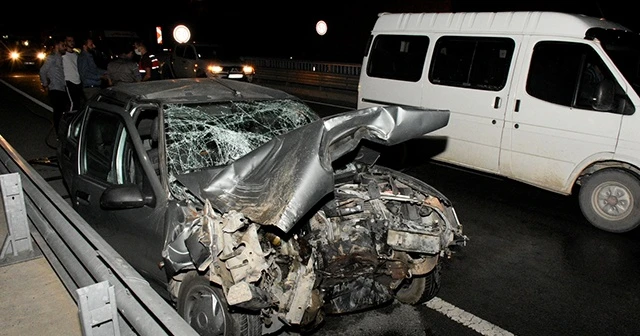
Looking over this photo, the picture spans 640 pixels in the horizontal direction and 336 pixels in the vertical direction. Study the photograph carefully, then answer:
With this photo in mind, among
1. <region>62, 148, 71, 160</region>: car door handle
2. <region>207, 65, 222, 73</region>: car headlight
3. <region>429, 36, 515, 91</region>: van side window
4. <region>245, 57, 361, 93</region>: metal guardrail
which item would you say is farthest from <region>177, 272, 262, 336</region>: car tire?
<region>207, 65, 222, 73</region>: car headlight

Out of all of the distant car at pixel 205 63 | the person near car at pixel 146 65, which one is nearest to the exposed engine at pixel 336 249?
the person near car at pixel 146 65

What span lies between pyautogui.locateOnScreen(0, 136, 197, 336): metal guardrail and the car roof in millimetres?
1075

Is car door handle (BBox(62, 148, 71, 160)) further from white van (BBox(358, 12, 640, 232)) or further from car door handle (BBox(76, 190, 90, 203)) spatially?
white van (BBox(358, 12, 640, 232))

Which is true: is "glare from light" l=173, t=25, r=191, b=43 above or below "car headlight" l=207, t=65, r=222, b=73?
above

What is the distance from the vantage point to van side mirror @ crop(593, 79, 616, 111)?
215 inches

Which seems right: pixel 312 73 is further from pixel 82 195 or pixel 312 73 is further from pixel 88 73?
pixel 82 195

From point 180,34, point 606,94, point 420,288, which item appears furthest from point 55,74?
point 180,34

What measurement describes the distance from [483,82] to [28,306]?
231 inches

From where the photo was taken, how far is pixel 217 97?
167 inches

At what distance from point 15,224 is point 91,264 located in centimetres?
196

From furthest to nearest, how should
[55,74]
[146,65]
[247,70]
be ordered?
[247,70] → [146,65] → [55,74]

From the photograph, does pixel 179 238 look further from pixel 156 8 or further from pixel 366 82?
pixel 156 8

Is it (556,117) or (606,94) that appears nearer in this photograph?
(606,94)

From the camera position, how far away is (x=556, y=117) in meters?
5.94
